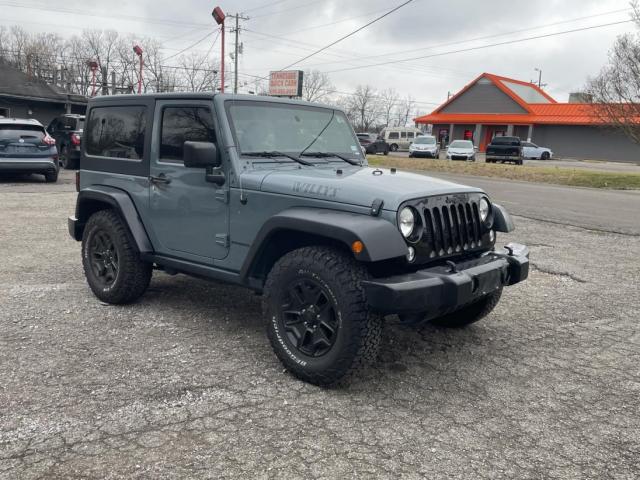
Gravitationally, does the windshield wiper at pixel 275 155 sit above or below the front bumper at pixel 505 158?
below

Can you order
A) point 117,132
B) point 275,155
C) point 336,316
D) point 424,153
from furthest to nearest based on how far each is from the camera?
point 424,153
point 117,132
point 275,155
point 336,316

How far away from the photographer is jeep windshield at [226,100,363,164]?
4.29 meters

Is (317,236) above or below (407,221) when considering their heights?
below

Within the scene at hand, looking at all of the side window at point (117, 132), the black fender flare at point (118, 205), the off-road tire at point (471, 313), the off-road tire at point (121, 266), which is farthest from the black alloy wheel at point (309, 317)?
the side window at point (117, 132)

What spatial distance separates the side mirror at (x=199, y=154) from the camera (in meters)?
3.90

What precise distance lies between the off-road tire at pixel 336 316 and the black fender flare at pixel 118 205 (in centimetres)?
153

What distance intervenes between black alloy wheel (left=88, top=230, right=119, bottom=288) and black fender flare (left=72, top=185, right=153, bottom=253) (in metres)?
0.30

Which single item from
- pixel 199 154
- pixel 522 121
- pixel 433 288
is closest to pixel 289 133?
pixel 199 154

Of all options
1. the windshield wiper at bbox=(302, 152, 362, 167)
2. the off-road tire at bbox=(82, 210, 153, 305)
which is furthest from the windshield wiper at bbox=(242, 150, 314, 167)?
the off-road tire at bbox=(82, 210, 153, 305)

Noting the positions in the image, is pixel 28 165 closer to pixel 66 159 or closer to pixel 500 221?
pixel 66 159

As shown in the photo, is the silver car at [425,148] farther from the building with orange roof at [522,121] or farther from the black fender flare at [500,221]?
the black fender flare at [500,221]

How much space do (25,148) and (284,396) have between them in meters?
12.8

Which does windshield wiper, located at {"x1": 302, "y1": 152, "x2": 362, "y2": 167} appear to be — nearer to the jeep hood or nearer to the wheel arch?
the jeep hood

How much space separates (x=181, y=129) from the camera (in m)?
4.57
